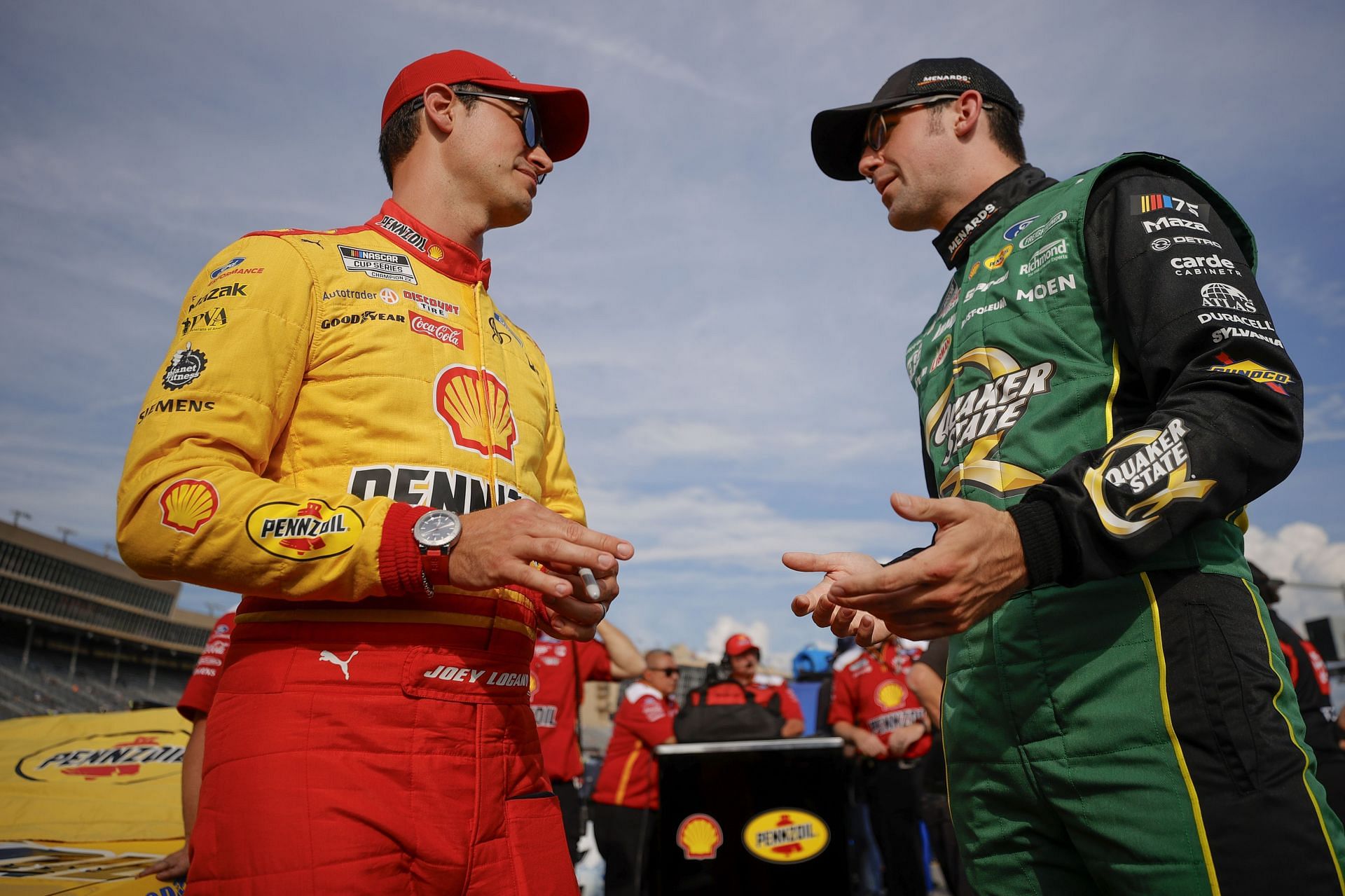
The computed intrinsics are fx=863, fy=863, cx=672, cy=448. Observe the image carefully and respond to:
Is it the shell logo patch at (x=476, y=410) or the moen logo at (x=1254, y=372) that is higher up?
the shell logo patch at (x=476, y=410)

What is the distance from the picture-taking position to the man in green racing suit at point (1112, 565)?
1.40 meters

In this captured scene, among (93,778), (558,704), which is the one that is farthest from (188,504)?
(558,704)

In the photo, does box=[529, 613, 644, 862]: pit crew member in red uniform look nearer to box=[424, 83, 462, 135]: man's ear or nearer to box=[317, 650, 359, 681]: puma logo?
box=[424, 83, 462, 135]: man's ear

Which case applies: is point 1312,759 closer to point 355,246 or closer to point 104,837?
point 355,246

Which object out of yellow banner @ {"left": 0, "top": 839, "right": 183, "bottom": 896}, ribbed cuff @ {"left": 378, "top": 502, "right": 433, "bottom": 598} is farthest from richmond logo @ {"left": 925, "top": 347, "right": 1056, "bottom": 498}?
yellow banner @ {"left": 0, "top": 839, "right": 183, "bottom": 896}

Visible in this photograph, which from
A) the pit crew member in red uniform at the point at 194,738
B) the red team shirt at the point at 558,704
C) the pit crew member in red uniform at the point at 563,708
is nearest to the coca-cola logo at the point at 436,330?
the pit crew member in red uniform at the point at 194,738

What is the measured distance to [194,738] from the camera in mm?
3186

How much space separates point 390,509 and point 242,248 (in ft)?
2.43

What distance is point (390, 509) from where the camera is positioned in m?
1.55

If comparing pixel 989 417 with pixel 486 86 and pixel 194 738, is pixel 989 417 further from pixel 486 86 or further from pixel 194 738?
pixel 194 738

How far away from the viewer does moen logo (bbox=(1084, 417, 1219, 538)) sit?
1406mm

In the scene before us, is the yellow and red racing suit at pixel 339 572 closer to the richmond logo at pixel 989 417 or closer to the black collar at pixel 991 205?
the richmond logo at pixel 989 417

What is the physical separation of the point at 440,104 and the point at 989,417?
1673 millimetres

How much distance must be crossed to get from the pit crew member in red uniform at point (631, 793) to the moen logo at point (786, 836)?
203 cm
